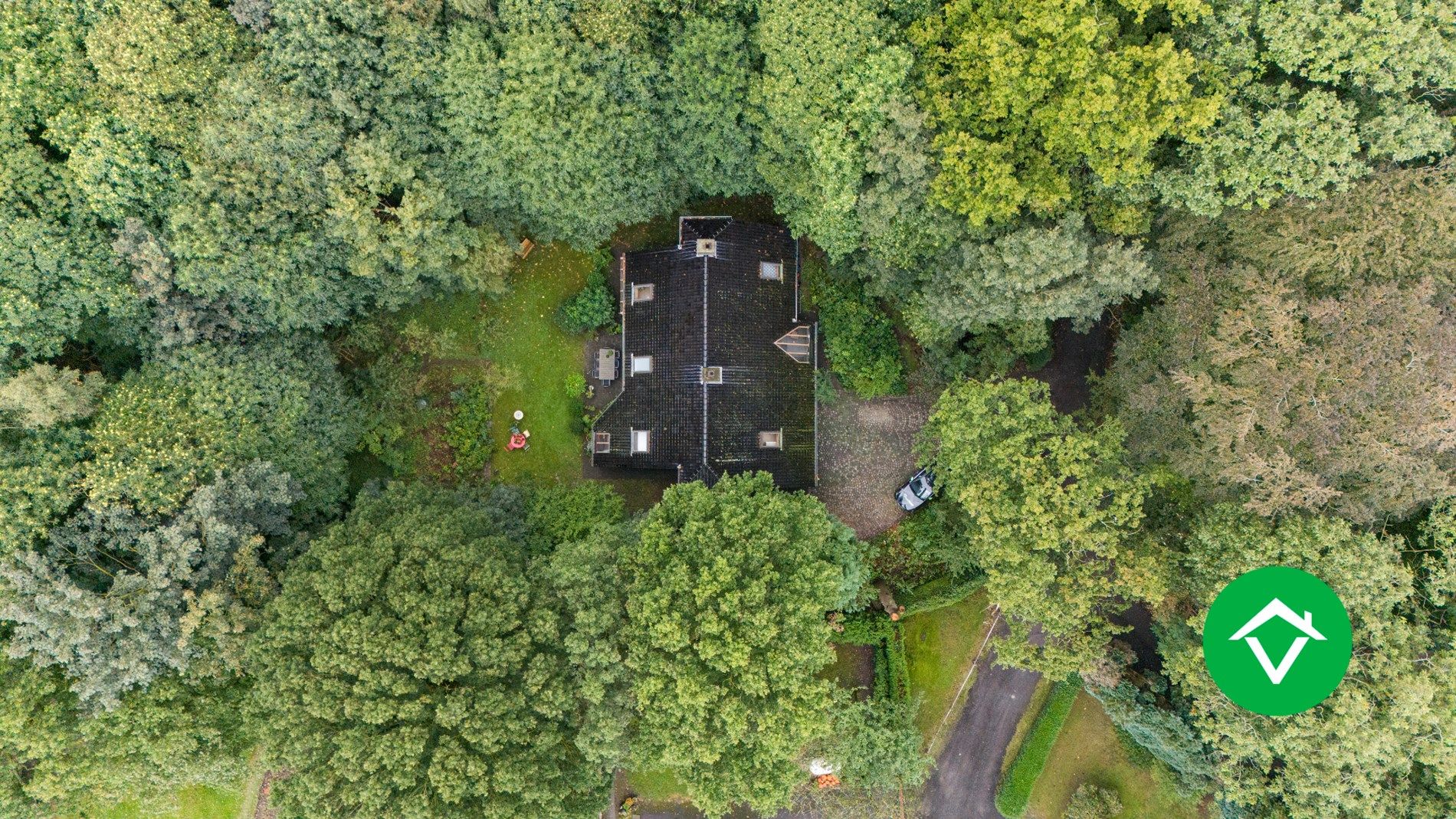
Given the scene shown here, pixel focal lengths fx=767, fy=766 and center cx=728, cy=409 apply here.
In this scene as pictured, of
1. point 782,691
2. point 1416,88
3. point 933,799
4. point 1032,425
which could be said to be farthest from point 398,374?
point 1416,88

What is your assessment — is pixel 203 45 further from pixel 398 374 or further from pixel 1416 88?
pixel 1416 88

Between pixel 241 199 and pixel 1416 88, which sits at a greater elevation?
pixel 1416 88

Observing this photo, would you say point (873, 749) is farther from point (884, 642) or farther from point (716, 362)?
point (716, 362)

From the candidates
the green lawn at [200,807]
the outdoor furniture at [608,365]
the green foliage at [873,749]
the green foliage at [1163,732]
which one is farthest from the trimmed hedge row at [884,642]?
the green lawn at [200,807]

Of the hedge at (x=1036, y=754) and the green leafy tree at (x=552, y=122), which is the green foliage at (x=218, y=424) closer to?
the green leafy tree at (x=552, y=122)

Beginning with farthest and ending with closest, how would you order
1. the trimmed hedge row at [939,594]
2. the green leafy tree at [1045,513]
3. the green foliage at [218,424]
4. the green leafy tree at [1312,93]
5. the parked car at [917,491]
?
1. the parked car at [917,491]
2. the trimmed hedge row at [939,594]
3. the green foliage at [218,424]
4. the green leafy tree at [1045,513]
5. the green leafy tree at [1312,93]

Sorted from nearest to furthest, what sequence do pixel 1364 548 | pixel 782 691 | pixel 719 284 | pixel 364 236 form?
pixel 1364 548 < pixel 782 691 < pixel 364 236 < pixel 719 284
